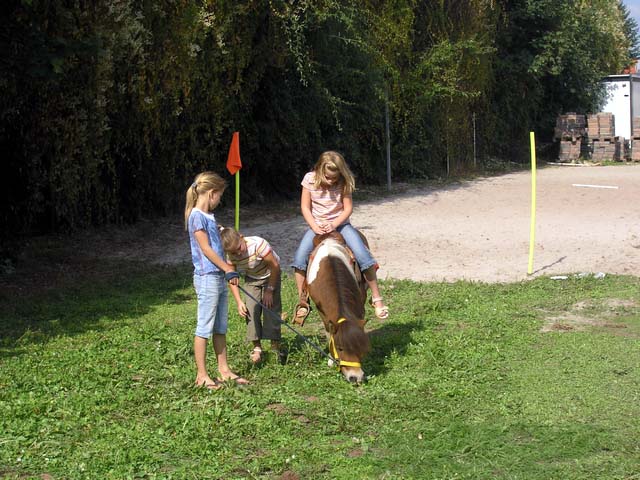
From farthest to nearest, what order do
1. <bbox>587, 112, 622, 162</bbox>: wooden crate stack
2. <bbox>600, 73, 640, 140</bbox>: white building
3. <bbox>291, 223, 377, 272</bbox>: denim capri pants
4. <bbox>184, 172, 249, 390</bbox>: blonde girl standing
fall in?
<bbox>600, 73, 640, 140</bbox>: white building
<bbox>587, 112, 622, 162</bbox>: wooden crate stack
<bbox>291, 223, 377, 272</bbox>: denim capri pants
<bbox>184, 172, 249, 390</bbox>: blonde girl standing

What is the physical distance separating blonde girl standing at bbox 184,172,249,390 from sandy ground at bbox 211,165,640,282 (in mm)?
4792

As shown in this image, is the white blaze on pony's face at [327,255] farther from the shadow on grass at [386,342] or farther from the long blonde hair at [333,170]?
the shadow on grass at [386,342]

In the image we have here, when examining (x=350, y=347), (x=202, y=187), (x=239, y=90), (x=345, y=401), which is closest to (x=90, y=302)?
(x=202, y=187)

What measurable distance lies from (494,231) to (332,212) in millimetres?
6642

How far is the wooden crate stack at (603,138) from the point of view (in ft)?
86.7

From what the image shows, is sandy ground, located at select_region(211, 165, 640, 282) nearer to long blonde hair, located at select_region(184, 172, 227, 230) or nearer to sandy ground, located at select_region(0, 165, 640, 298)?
sandy ground, located at select_region(0, 165, 640, 298)

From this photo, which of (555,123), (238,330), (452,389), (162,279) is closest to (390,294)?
(238,330)

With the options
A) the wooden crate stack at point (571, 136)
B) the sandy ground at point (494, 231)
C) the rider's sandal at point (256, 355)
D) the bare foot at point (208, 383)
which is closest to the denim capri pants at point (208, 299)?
the bare foot at point (208, 383)

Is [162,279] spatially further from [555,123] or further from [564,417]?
[555,123]

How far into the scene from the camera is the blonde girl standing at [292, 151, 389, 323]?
7059 millimetres

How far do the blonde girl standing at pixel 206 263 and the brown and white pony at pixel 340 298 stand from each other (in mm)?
697

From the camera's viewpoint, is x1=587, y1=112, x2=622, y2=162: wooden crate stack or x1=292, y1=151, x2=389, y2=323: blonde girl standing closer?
x1=292, y1=151, x2=389, y2=323: blonde girl standing

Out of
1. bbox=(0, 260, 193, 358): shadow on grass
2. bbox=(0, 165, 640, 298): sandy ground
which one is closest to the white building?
bbox=(0, 165, 640, 298): sandy ground

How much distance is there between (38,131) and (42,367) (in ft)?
17.7
